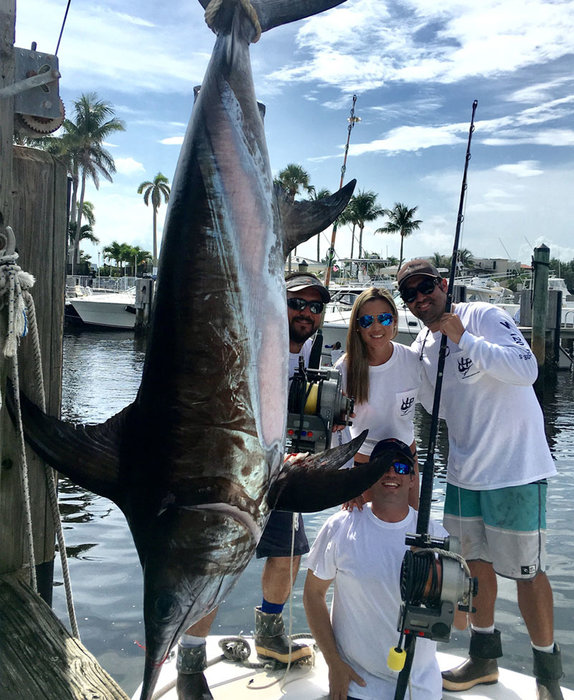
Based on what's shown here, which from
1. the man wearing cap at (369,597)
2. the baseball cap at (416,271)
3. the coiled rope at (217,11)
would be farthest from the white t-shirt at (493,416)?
the coiled rope at (217,11)

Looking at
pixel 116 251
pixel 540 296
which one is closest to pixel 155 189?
pixel 116 251

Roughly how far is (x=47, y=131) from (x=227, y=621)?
3406 mm

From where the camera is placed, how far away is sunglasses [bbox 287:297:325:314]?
8.89 feet

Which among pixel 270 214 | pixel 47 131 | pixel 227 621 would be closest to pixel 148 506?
pixel 270 214

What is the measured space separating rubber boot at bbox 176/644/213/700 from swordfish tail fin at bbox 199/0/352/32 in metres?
2.44

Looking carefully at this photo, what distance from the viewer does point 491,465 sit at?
280cm

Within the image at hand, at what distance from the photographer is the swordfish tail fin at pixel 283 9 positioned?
1.85 m

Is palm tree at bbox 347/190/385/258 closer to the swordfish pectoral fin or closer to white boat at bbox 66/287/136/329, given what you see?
white boat at bbox 66/287/136/329

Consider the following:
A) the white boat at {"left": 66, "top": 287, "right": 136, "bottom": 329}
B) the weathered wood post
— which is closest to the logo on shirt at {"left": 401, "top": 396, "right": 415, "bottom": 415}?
the weathered wood post

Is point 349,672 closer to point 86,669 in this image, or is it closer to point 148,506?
point 86,669

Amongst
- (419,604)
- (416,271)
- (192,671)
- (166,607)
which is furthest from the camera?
(416,271)

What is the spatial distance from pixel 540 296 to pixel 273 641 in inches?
551

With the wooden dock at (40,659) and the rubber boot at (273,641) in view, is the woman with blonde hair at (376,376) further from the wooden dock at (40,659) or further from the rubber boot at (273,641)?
the wooden dock at (40,659)

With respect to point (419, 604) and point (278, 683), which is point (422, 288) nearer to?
point (419, 604)
